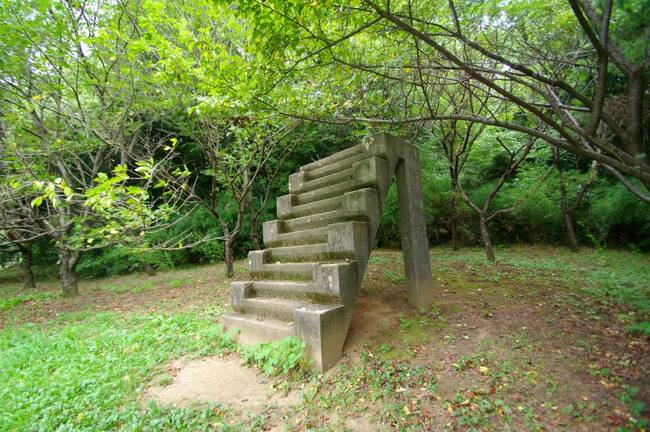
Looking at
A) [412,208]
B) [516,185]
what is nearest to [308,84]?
[412,208]

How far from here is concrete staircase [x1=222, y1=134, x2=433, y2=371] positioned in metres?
3.13

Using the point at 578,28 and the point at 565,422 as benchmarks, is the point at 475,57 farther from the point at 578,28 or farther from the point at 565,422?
the point at 565,422

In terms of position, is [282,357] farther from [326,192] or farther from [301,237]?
[326,192]

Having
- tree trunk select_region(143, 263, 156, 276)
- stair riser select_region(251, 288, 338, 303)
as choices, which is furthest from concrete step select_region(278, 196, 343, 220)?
tree trunk select_region(143, 263, 156, 276)

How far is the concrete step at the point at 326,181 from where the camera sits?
4.46 metres

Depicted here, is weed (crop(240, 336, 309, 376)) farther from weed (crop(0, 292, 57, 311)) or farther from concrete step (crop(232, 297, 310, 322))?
weed (crop(0, 292, 57, 311))

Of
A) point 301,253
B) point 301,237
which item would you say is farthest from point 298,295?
point 301,237

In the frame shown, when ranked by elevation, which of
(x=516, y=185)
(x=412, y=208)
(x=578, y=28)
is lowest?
(x=412, y=208)

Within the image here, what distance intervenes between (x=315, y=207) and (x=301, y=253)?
2.61 feet

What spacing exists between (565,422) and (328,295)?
6.80ft

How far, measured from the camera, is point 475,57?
6.58 meters

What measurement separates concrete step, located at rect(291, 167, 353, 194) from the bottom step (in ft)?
7.14

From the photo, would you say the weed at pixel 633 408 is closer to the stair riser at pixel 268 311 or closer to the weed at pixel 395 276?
the stair riser at pixel 268 311

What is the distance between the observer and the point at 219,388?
117 inches
